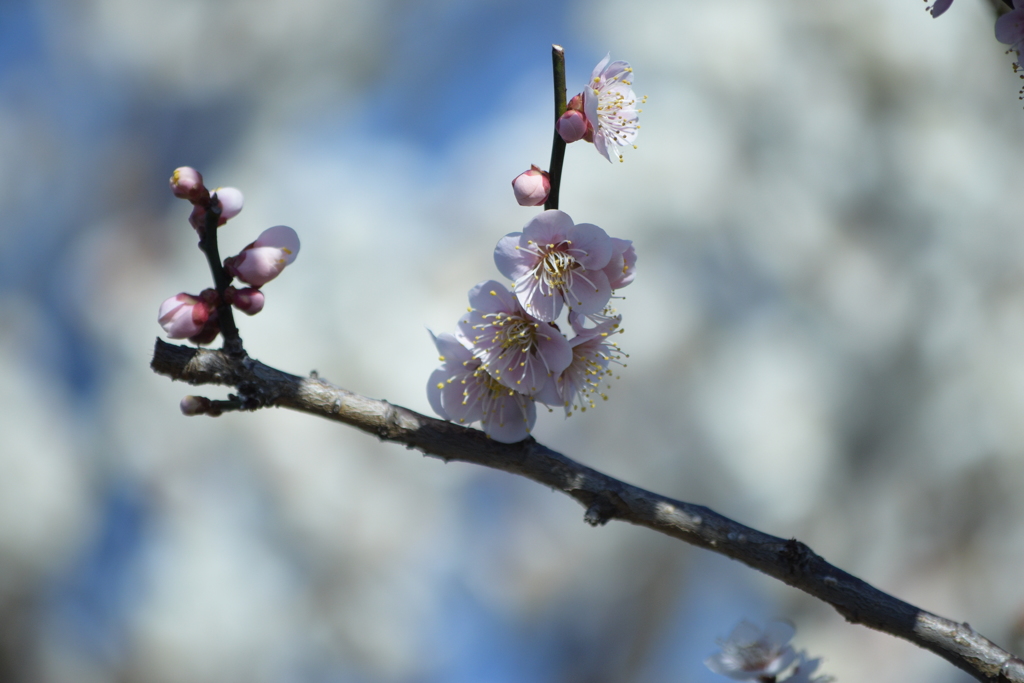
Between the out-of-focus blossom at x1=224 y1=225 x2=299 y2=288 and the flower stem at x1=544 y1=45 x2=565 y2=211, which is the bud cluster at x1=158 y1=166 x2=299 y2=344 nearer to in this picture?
the out-of-focus blossom at x1=224 y1=225 x2=299 y2=288

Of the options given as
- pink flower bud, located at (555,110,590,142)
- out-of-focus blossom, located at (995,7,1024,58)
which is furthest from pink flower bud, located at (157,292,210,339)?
out-of-focus blossom, located at (995,7,1024,58)

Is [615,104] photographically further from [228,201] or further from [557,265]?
[228,201]

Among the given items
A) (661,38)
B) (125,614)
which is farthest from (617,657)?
(661,38)

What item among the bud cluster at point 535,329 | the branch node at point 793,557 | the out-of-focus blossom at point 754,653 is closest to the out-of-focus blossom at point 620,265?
the bud cluster at point 535,329

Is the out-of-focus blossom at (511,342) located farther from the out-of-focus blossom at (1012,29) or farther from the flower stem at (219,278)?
the out-of-focus blossom at (1012,29)

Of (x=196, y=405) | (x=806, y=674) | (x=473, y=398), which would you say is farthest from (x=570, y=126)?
(x=806, y=674)
